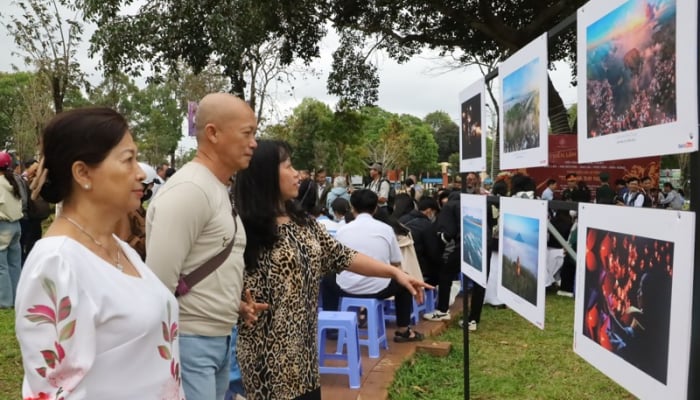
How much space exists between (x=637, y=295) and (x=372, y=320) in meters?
3.45

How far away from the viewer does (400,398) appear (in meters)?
3.97

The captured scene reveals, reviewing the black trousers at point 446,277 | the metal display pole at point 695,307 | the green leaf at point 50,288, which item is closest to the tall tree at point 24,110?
the black trousers at point 446,277

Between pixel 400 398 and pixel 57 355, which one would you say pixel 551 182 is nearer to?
pixel 400 398

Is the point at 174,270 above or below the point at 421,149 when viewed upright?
below

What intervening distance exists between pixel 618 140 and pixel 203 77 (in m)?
21.7

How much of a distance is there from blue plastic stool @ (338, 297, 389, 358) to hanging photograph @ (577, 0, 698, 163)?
10.8ft

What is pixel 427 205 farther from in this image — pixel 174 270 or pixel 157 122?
pixel 157 122

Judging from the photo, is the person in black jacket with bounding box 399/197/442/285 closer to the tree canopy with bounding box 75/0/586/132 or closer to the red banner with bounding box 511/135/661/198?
the tree canopy with bounding box 75/0/586/132

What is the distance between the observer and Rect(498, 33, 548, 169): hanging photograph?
6.79ft

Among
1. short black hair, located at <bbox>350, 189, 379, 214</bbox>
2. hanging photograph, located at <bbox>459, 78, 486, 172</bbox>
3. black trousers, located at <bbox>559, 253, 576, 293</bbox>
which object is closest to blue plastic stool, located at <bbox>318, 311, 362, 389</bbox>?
short black hair, located at <bbox>350, 189, 379, 214</bbox>

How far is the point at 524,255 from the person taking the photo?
226 centimetres

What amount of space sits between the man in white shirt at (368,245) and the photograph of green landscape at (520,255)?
2.42 m

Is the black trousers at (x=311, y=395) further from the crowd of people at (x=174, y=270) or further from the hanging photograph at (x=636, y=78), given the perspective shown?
the hanging photograph at (x=636, y=78)

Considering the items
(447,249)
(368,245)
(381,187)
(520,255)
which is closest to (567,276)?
(447,249)
